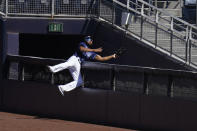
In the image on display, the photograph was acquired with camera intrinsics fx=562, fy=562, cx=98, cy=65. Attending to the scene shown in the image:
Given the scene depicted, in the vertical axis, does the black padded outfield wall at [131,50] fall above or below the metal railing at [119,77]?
above

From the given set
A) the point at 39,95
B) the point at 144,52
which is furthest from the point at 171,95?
the point at 144,52

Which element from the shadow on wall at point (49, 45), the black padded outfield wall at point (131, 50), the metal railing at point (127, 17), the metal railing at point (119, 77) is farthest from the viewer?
the shadow on wall at point (49, 45)

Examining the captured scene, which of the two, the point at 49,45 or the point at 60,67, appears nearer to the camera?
the point at 60,67

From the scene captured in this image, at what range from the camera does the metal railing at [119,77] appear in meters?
11.3

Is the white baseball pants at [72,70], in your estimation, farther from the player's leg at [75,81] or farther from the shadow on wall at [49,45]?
the shadow on wall at [49,45]

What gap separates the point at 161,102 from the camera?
37.8 ft

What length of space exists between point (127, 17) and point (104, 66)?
4187 mm

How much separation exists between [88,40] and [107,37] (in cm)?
280

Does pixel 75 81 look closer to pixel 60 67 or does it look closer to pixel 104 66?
pixel 60 67

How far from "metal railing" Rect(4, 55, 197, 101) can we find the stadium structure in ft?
0.07

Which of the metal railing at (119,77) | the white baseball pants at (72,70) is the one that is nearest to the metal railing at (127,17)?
the metal railing at (119,77)

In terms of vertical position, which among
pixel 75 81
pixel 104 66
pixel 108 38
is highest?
pixel 108 38

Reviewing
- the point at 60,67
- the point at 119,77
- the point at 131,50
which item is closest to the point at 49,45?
the point at 131,50

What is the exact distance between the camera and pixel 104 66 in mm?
12680
